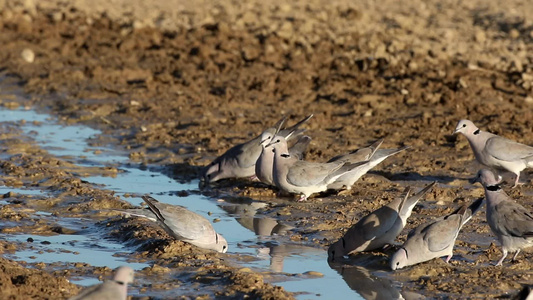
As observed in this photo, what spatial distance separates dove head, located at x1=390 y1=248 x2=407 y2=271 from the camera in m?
7.33

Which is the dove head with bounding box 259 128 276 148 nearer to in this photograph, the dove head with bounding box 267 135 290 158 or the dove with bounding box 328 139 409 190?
the dove head with bounding box 267 135 290 158

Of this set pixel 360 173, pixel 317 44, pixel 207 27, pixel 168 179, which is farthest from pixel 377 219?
pixel 207 27

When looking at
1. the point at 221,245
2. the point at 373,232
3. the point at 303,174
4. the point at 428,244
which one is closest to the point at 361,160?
the point at 303,174

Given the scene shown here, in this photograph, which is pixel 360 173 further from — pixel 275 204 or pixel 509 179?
pixel 509 179

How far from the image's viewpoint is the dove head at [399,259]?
7332 mm

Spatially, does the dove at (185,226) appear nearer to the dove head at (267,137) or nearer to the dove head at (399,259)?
the dove head at (399,259)

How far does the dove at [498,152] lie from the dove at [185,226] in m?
3.56

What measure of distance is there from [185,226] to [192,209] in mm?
1955

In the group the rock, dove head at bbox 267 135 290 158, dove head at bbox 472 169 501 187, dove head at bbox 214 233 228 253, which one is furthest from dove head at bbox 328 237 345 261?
the rock

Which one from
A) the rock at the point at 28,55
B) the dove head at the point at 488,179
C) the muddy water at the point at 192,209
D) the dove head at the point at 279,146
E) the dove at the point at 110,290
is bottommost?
the muddy water at the point at 192,209

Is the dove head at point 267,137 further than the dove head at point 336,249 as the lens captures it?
Yes

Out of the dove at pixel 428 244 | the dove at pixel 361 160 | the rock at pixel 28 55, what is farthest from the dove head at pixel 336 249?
the rock at pixel 28 55

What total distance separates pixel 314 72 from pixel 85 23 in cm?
658

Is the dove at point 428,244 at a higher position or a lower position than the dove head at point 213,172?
higher
